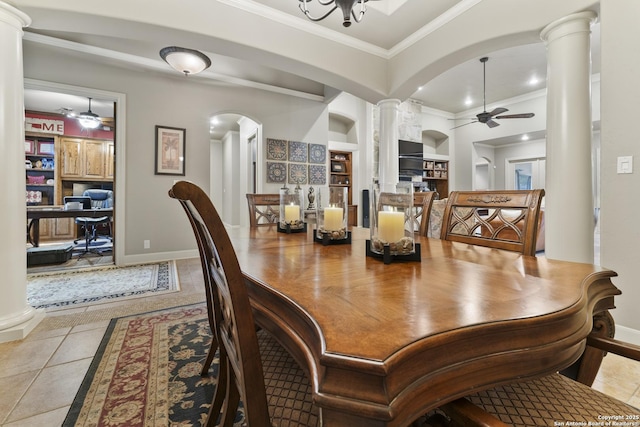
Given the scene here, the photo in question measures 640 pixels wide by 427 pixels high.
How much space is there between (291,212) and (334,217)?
0.50 m

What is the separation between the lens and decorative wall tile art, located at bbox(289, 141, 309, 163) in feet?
16.7

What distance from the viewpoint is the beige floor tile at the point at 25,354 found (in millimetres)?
1559

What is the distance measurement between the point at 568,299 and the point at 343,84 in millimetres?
3543

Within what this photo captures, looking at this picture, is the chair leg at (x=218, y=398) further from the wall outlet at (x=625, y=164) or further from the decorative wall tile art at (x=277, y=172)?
the decorative wall tile art at (x=277, y=172)

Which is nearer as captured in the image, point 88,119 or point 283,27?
point 283,27

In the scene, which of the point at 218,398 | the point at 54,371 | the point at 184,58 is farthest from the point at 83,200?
the point at 218,398

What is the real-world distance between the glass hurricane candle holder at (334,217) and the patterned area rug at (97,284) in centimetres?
222

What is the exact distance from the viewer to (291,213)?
1764 millimetres

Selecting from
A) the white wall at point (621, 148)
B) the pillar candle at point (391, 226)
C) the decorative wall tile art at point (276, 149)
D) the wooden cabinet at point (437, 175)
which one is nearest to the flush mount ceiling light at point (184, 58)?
the decorative wall tile art at point (276, 149)

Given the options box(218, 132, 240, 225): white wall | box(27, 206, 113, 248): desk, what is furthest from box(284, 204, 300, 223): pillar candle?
box(218, 132, 240, 225): white wall

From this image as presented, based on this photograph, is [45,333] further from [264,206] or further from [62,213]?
[62,213]

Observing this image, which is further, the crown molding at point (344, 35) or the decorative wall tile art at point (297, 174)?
the decorative wall tile art at point (297, 174)

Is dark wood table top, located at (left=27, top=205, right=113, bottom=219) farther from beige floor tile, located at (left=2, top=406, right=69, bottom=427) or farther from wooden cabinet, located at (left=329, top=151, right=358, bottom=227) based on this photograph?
wooden cabinet, located at (left=329, top=151, right=358, bottom=227)

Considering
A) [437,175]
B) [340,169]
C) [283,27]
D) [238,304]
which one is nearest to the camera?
[238,304]
